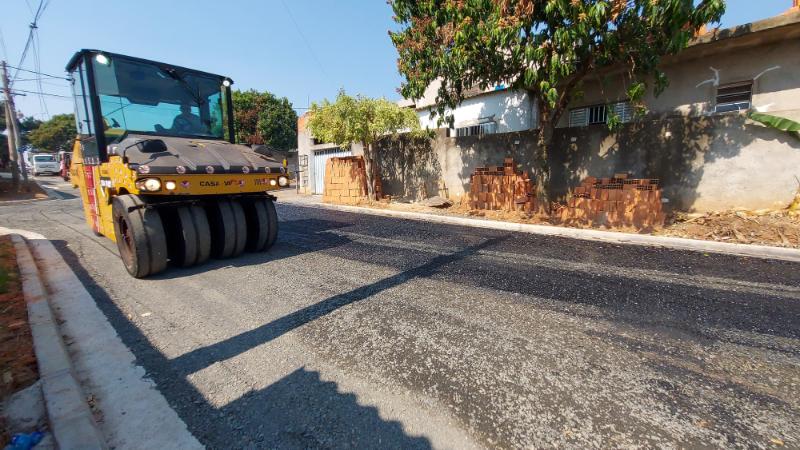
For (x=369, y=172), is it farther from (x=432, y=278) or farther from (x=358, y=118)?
(x=432, y=278)

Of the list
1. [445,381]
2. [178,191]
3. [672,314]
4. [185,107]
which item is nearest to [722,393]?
[672,314]

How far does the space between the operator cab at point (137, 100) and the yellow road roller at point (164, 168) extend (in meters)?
0.01

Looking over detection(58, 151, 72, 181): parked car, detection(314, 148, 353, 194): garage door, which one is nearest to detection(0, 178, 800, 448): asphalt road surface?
detection(58, 151, 72, 181): parked car


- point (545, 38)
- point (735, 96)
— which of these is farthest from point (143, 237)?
point (735, 96)

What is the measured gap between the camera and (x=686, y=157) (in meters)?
8.21

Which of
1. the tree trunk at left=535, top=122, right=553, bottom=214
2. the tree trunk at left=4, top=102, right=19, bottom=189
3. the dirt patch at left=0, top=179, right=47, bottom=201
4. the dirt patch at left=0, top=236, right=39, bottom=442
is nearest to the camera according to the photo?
the dirt patch at left=0, top=236, right=39, bottom=442

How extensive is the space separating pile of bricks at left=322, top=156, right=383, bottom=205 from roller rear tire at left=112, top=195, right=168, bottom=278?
9534 mm

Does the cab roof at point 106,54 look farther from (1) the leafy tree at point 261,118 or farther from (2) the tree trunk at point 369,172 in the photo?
(1) the leafy tree at point 261,118

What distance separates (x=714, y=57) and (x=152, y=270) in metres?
12.6

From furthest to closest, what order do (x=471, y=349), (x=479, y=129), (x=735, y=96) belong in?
(x=479, y=129)
(x=735, y=96)
(x=471, y=349)

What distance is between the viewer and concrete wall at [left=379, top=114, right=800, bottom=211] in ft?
24.0

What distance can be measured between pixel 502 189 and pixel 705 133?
15.5ft

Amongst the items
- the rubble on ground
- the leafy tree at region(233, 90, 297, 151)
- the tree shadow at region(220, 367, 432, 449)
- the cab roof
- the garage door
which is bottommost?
the tree shadow at region(220, 367, 432, 449)

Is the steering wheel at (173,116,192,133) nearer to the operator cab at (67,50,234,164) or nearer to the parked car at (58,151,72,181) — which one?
the operator cab at (67,50,234,164)
